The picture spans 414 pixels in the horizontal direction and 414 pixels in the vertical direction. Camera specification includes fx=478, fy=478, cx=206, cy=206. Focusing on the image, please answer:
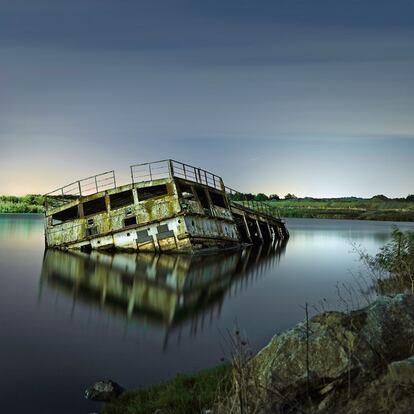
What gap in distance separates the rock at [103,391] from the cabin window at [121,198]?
2338 cm

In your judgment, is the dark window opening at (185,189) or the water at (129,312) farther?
the dark window opening at (185,189)

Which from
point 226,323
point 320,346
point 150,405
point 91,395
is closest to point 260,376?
point 320,346

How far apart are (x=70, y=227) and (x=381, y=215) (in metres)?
97.4

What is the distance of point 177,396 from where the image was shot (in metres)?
7.29

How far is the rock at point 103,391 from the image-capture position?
798 cm

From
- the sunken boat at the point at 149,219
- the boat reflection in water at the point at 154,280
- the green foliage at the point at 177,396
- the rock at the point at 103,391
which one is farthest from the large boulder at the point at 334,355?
the sunken boat at the point at 149,219

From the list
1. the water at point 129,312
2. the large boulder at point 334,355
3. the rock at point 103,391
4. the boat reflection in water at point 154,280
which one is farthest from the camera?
the boat reflection in water at point 154,280

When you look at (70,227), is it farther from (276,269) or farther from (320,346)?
(320,346)

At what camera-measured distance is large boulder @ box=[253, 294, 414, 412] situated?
496 centimetres

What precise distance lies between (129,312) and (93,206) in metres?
18.8

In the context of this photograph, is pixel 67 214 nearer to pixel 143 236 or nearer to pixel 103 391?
pixel 143 236

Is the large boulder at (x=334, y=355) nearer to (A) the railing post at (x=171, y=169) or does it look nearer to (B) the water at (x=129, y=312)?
(B) the water at (x=129, y=312)

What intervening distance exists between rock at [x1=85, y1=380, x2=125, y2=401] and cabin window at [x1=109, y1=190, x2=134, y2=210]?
2338 cm

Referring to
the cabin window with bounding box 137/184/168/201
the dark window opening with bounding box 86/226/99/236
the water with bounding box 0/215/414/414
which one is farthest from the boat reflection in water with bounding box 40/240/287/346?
the cabin window with bounding box 137/184/168/201
